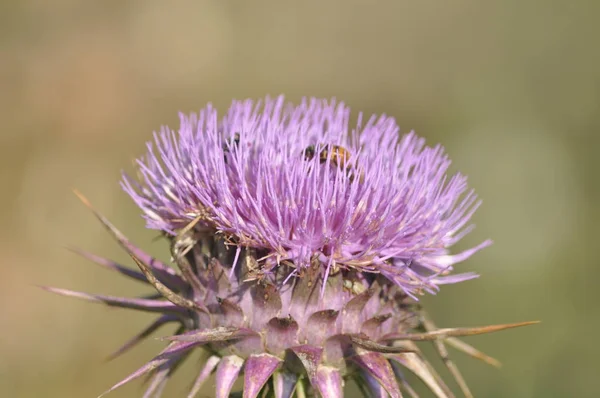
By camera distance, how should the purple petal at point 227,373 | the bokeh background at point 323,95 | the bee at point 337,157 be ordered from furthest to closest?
the bokeh background at point 323,95
the bee at point 337,157
the purple petal at point 227,373

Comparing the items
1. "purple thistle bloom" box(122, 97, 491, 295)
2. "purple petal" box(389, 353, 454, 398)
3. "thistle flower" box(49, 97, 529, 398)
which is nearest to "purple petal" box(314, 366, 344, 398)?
"thistle flower" box(49, 97, 529, 398)

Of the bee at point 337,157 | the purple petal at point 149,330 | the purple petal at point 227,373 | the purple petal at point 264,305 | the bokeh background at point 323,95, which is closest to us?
the purple petal at point 227,373

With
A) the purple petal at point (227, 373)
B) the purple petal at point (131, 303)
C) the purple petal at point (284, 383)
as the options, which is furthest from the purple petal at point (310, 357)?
the purple petal at point (131, 303)

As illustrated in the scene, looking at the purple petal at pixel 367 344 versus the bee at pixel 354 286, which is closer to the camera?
the purple petal at pixel 367 344

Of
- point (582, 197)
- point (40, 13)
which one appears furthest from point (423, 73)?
point (40, 13)

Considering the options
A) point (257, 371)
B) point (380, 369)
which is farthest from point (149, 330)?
point (380, 369)

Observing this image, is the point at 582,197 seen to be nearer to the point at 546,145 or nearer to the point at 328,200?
the point at 546,145

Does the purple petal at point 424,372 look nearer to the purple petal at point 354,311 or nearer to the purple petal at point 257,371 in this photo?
the purple petal at point 354,311

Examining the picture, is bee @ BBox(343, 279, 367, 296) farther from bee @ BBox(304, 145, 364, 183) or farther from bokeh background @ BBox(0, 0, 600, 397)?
bokeh background @ BBox(0, 0, 600, 397)

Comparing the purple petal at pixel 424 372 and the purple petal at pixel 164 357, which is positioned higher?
the purple petal at pixel 424 372
